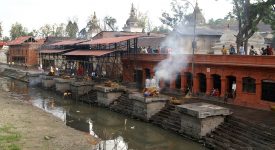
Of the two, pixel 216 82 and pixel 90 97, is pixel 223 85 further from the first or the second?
pixel 90 97

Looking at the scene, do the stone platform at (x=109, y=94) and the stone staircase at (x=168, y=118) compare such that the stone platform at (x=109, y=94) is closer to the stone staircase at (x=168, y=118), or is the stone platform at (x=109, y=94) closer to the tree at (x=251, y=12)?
the stone staircase at (x=168, y=118)

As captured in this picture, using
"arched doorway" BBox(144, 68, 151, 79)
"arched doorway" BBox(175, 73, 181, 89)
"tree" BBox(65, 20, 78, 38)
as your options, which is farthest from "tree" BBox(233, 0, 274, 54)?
"tree" BBox(65, 20, 78, 38)

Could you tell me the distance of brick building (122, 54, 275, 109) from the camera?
26266 millimetres

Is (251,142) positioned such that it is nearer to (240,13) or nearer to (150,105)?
(150,105)

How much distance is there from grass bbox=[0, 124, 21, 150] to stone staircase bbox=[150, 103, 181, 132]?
10.4m

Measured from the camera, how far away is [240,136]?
2042cm

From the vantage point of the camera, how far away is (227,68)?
29.7m

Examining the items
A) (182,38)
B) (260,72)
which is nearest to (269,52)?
(260,72)

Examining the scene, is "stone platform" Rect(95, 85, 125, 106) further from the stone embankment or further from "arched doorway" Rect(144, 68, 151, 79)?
the stone embankment

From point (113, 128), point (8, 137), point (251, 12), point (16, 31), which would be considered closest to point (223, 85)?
point (251, 12)

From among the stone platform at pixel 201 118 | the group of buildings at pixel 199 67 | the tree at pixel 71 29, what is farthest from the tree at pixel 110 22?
the stone platform at pixel 201 118

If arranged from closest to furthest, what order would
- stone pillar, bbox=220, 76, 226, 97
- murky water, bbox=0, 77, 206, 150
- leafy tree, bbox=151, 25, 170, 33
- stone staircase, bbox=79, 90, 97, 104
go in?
murky water, bbox=0, 77, 206, 150 < stone pillar, bbox=220, 76, 226, 97 < stone staircase, bbox=79, 90, 97, 104 < leafy tree, bbox=151, 25, 170, 33

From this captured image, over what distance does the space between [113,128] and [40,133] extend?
6487 mm

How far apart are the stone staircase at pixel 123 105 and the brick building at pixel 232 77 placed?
5222 millimetres
